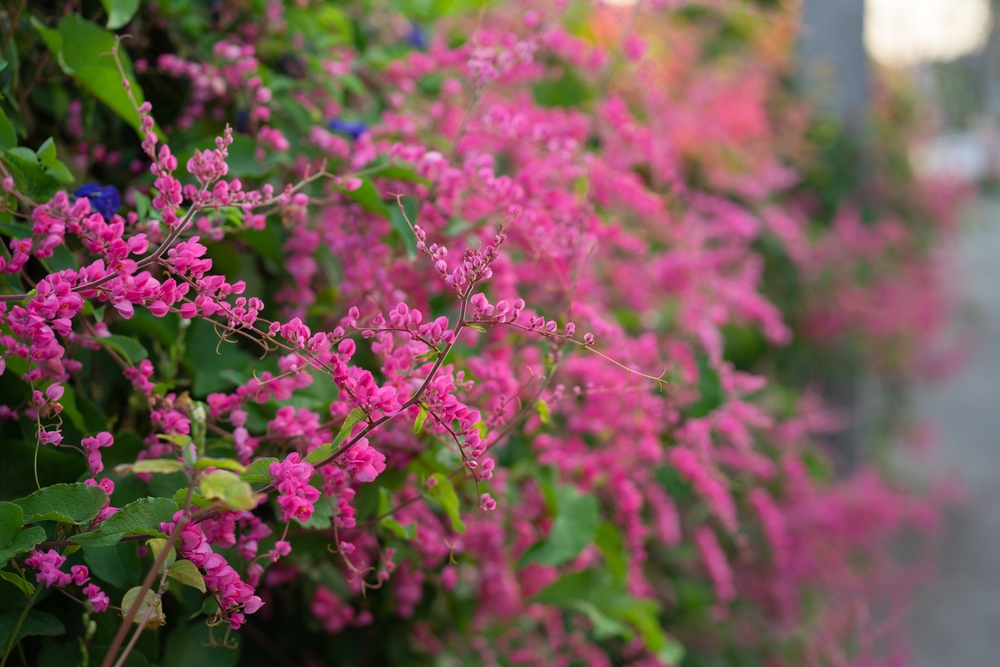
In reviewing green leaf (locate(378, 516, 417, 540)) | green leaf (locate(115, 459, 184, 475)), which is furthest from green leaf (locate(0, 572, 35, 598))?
green leaf (locate(378, 516, 417, 540))

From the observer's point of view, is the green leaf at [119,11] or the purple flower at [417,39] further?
the purple flower at [417,39]

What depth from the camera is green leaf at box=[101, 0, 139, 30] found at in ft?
2.12

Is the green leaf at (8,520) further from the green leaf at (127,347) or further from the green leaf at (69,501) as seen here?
the green leaf at (127,347)

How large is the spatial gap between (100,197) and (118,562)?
282 mm

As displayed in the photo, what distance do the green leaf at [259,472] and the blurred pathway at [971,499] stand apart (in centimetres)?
266

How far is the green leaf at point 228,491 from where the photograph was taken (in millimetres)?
360

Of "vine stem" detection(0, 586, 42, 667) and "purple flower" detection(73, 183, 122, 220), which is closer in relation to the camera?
"vine stem" detection(0, 586, 42, 667)

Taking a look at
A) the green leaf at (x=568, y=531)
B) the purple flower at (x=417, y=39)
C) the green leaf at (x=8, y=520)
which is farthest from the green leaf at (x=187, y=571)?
the purple flower at (x=417, y=39)

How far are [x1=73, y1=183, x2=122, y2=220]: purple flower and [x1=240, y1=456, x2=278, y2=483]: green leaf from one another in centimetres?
28

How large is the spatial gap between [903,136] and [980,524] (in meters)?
1.67

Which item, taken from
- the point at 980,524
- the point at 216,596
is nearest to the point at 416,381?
the point at 216,596

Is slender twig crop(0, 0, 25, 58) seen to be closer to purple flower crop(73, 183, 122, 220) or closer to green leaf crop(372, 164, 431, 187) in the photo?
purple flower crop(73, 183, 122, 220)

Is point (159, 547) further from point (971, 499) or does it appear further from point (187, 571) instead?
point (971, 499)

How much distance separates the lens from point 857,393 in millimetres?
2680
